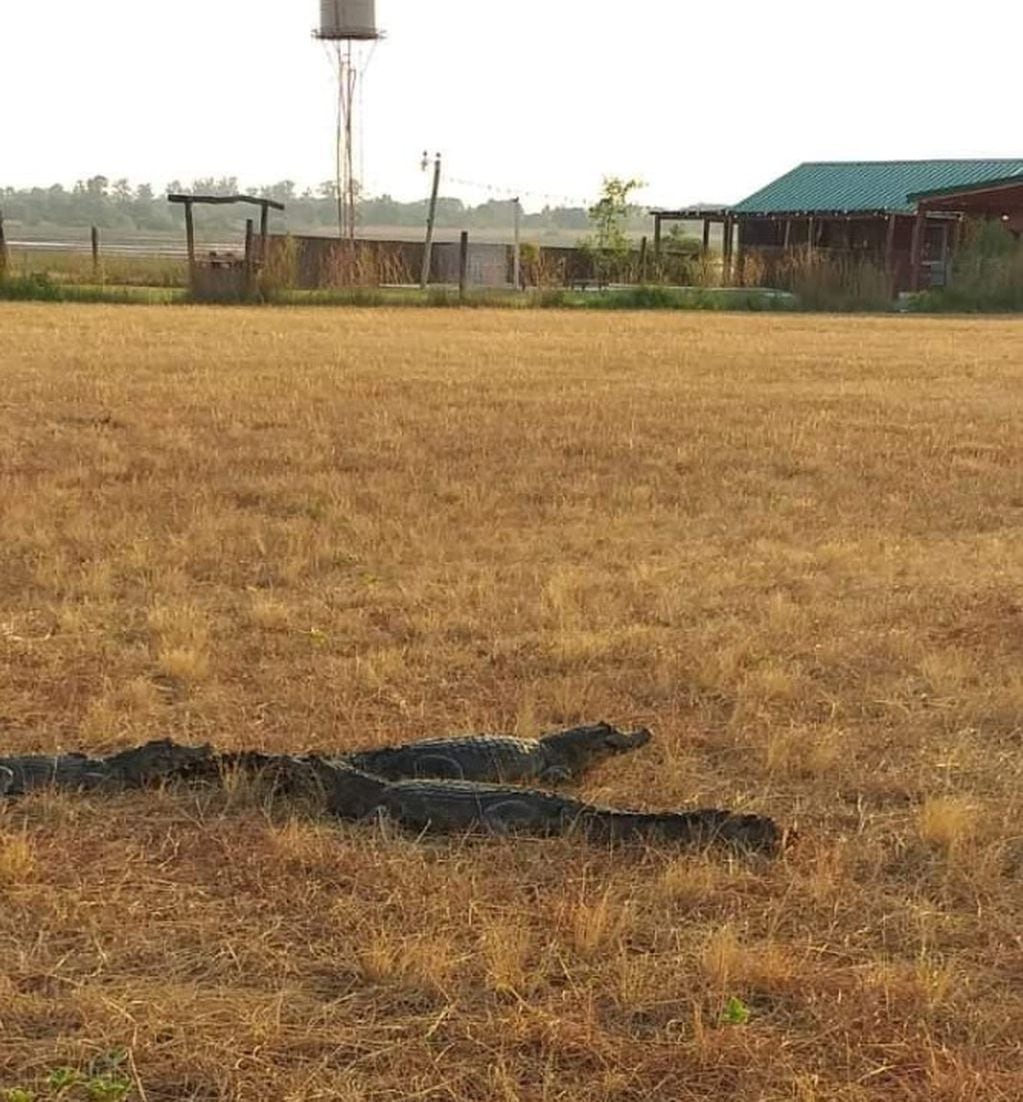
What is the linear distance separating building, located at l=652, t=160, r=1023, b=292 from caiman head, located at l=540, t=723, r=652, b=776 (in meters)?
28.2

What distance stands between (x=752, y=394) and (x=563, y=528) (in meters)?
5.95

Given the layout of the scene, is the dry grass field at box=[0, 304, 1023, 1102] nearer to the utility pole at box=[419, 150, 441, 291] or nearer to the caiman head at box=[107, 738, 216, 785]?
the caiman head at box=[107, 738, 216, 785]

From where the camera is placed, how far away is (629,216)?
38.9 meters

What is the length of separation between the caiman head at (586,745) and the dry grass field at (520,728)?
68 millimetres

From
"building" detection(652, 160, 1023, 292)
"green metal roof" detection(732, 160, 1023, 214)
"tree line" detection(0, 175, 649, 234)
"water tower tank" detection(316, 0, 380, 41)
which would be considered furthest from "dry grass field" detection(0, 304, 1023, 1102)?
"tree line" detection(0, 175, 649, 234)

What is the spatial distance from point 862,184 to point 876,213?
554 cm

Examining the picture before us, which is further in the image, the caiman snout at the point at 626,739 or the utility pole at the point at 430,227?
the utility pole at the point at 430,227

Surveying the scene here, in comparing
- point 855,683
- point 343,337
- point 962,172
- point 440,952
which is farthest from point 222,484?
point 962,172

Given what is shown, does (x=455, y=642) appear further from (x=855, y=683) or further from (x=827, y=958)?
(x=827, y=958)

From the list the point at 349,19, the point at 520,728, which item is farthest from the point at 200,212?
the point at 520,728

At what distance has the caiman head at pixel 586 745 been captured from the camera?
14.1ft

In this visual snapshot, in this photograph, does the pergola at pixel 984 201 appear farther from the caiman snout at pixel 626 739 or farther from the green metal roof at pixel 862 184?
the caiman snout at pixel 626 739

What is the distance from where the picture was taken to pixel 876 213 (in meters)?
35.6

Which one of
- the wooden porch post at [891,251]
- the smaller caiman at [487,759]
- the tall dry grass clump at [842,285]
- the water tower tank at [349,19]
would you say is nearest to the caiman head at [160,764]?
the smaller caiman at [487,759]
